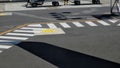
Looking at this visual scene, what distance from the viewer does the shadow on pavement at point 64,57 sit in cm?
1576

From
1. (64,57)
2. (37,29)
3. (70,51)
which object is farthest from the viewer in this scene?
(37,29)

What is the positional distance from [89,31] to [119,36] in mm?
3267

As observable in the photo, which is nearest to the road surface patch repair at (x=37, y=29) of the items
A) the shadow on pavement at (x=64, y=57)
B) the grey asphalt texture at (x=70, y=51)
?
the grey asphalt texture at (x=70, y=51)

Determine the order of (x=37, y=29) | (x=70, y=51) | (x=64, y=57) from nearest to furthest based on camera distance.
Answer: (x=64, y=57) < (x=70, y=51) < (x=37, y=29)

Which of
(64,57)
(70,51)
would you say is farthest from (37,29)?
(64,57)

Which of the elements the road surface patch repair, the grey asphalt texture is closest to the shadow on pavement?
the grey asphalt texture

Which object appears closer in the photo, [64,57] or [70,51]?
[64,57]

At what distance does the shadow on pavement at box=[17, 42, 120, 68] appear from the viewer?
1576 centimetres

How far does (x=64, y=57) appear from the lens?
1727 cm

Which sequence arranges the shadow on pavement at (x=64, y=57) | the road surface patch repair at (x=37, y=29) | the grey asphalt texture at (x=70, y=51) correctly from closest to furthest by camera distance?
the shadow on pavement at (x=64, y=57), the grey asphalt texture at (x=70, y=51), the road surface patch repair at (x=37, y=29)

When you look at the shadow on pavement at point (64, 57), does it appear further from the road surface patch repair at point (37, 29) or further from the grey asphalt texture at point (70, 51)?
the road surface patch repair at point (37, 29)

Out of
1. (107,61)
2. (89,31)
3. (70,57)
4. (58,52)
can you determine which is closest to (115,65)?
(107,61)

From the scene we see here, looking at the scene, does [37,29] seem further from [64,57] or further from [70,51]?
[64,57]

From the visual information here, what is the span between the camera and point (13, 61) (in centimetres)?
1677
